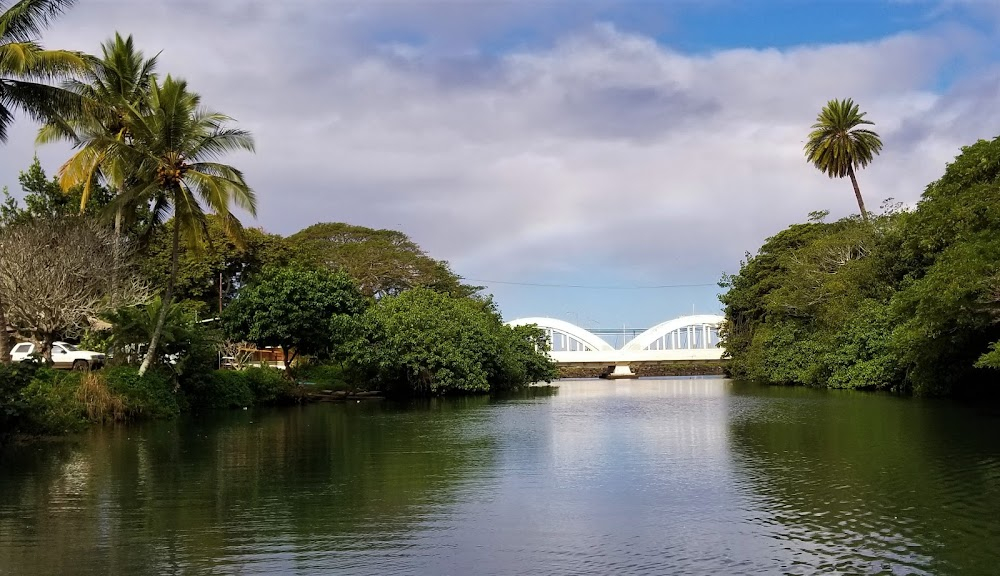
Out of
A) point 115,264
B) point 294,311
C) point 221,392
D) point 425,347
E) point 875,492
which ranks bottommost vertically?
point 875,492

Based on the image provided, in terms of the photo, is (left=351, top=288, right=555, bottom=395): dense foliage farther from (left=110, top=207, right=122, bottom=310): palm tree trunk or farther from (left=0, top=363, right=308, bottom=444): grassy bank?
(left=110, top=207, right=122, bottom=310): palm tree trunk

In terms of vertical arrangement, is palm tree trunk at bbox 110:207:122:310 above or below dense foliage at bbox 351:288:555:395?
above

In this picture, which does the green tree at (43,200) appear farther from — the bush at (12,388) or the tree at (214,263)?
the bush at (12,388)

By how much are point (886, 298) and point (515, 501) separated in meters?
33.4

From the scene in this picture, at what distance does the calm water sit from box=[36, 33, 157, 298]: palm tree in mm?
8527

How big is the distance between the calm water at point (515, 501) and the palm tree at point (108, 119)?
8527mm

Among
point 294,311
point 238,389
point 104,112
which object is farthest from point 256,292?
point 104,112

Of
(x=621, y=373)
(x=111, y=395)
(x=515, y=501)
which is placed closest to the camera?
(x=515, y=501)

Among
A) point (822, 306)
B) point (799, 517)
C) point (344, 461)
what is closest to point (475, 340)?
point (822, 306)

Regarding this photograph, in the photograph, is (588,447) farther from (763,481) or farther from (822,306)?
(822,306)

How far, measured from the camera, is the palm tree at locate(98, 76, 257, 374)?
83.9ft

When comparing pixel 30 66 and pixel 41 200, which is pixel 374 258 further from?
pixel 30 66

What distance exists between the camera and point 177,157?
26078 millimetres

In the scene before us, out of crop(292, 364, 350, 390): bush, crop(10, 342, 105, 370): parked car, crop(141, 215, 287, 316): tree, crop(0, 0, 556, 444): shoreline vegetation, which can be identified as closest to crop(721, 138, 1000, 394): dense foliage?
crop(0, 0, 556, 444): shoreline vegetation
